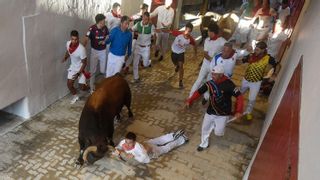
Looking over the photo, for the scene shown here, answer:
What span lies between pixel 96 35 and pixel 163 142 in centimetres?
288

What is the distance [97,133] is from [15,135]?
6.35 ft

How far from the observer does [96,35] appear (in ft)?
25.1

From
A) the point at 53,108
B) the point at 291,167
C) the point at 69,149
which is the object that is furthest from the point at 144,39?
the point at 291,167

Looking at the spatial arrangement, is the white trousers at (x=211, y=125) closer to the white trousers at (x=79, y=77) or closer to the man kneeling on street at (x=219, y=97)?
the man kneeling on street at (x=219, y=97)

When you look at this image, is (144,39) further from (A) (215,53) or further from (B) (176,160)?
(B) (176,160)

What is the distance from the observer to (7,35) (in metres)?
5.82

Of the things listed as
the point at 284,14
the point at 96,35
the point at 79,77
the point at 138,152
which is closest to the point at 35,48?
the point at 79,77

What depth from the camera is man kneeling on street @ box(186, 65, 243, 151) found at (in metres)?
5.67

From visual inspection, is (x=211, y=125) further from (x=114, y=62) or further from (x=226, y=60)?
(x=114, y=62)

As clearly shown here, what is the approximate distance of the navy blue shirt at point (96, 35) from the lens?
7.58 m

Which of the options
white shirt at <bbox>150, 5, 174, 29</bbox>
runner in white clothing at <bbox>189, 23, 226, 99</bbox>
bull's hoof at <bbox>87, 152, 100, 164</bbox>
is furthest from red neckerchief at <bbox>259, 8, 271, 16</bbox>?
bull's hoof at <bbox>87, 152, 100, 164</bbox>

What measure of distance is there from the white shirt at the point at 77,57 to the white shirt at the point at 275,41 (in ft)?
18.5

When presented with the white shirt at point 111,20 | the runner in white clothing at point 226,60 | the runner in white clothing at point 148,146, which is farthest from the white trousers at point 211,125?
the white shirt at point 111,20

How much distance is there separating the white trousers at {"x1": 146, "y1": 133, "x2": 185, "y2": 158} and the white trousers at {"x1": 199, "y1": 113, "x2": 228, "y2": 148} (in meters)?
0.48
